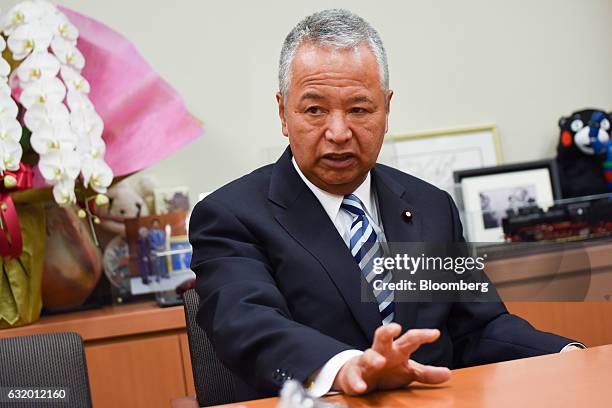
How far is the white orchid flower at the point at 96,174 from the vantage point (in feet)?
8.19

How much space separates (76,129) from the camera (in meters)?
2.50

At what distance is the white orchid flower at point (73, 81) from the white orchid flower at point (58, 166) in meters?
0.20

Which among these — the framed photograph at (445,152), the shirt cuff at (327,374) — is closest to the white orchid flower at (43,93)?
the framed photograph at (445,152)

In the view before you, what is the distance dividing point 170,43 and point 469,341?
177 centimetres

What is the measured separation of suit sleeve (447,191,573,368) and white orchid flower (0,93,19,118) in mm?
1227

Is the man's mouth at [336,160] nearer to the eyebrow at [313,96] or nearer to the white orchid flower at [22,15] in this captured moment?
the eyebrow at [313,96]

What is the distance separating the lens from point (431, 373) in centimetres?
125

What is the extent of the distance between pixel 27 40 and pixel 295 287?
1272mm

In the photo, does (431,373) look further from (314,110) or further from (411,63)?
(411,63)

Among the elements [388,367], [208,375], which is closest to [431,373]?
[388,367]

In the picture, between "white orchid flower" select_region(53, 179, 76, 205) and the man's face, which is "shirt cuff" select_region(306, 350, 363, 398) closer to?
→ the man's face

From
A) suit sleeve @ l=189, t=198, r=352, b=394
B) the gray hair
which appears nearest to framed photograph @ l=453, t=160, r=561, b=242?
the gray hair

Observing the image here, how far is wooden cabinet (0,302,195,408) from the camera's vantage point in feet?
8.43

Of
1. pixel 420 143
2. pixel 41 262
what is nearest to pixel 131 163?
pixel 41 262
